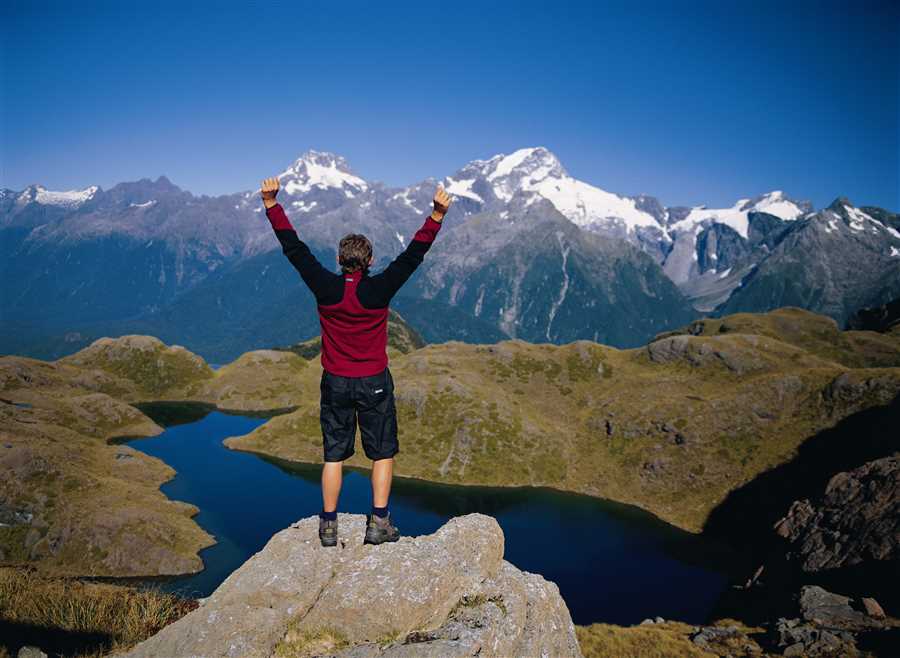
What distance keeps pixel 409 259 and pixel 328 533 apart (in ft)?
23.1

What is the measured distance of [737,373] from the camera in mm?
154500

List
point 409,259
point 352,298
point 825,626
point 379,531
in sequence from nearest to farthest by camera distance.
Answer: point 352,298, point 409,259, point 379,531, point 825,626

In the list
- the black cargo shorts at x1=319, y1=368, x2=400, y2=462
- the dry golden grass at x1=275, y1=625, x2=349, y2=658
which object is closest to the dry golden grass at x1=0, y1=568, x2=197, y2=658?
the dry golden grass at x1=275, y1=625, x2=349, y2=658

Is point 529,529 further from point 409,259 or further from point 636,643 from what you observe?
point 409,259

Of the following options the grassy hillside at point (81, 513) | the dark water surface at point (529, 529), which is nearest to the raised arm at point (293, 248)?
the dark water surface at point (529, 529)

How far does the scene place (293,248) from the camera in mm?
11406

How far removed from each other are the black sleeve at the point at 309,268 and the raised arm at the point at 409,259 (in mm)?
887

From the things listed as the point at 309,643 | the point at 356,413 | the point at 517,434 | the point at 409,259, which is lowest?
the point at 517,434

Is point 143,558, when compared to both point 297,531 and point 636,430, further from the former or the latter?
point 636,430

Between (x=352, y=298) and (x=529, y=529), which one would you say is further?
(x=529, y=529)

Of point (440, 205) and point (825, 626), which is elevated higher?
point (440, 205)

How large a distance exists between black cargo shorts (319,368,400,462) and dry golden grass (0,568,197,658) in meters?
7.17

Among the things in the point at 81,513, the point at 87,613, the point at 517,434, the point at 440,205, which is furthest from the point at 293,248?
the point at 517,434

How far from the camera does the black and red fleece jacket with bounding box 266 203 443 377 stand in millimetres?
11094
